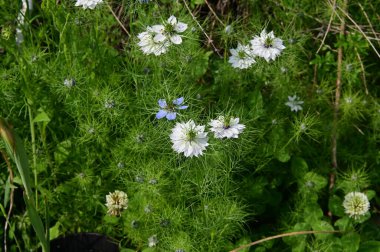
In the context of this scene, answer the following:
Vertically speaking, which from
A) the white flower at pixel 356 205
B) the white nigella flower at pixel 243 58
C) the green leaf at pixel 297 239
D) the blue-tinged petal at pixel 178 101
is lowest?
the green leaf at pixel 297 239

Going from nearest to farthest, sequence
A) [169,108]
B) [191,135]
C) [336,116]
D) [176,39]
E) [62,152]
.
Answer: [191,135], [169,108], [176,39], [62,152], [336,116]

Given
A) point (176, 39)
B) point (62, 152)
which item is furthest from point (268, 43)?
point (62, 152)

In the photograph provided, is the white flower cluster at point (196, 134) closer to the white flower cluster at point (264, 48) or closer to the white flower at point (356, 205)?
the white flower cluster at point (264, 48)

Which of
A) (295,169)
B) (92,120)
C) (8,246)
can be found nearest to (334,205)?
(295,169)

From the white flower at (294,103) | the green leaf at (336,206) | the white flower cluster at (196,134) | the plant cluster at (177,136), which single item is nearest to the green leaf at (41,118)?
the plant cluster at (177,136)

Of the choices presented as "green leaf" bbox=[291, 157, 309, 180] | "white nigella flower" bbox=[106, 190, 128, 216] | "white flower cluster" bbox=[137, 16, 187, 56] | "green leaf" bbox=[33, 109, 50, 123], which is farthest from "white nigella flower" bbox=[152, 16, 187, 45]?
"green leaf" bbox=[291, 157, 309, 180]

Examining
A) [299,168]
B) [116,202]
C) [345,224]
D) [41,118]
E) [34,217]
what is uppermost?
[41,118]

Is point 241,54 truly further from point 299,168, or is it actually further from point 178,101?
point 299,168
